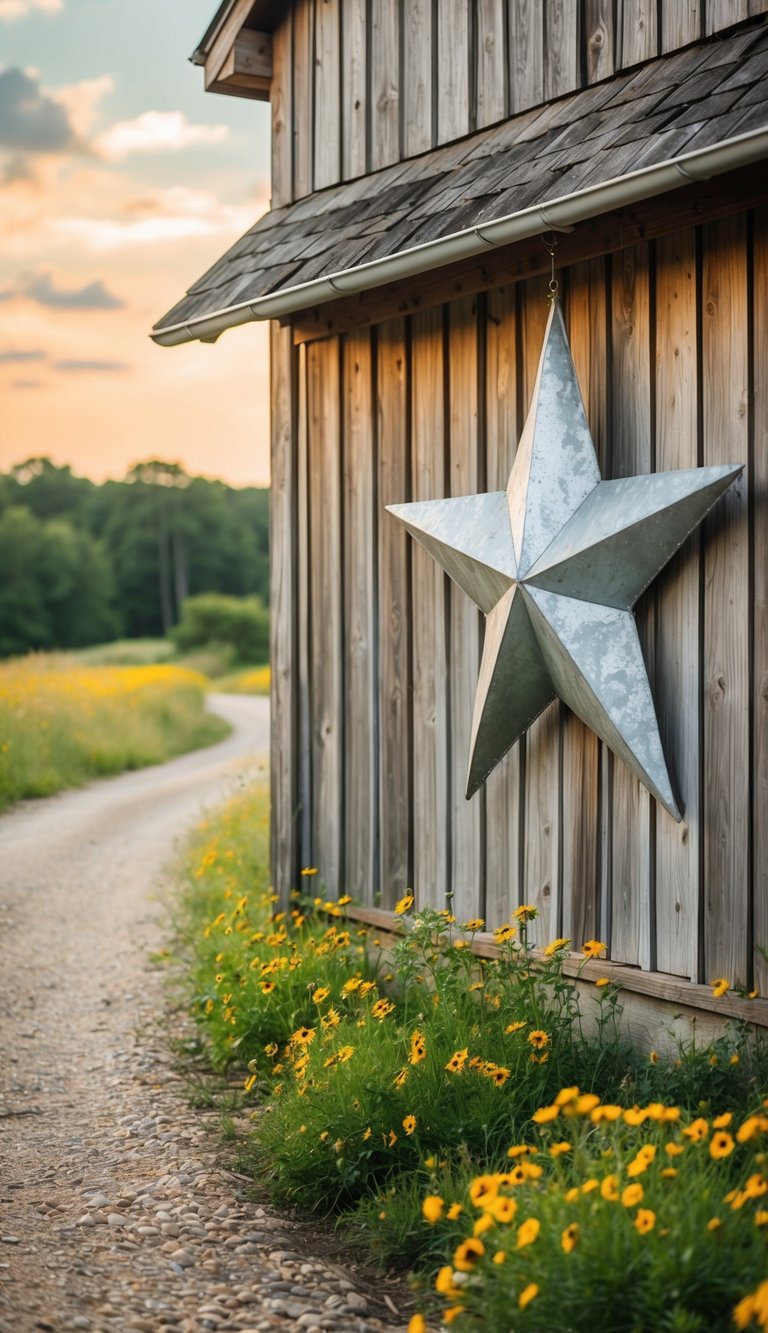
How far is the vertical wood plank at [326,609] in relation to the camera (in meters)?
5.60

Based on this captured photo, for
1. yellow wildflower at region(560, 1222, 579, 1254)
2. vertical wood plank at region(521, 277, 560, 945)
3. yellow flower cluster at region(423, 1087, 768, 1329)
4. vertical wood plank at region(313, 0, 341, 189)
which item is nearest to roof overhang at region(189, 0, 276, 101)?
vertical wood plank at region(313, 0, 341, 189)

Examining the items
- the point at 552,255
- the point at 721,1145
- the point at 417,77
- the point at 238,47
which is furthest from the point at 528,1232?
the point at 238,47

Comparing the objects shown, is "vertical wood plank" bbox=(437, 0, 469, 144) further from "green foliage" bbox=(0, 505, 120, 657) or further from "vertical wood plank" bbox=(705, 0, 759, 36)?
"green foliage" bbox=(0, 505, 120, 657)

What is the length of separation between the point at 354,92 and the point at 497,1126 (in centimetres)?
475

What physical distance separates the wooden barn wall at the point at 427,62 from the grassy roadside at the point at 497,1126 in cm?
329

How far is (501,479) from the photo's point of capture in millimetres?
4629

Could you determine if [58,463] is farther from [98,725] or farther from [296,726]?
[296,726]

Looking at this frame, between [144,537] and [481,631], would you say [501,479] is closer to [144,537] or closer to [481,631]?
[481,631]

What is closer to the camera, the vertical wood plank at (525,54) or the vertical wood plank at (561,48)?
the vertical wood plank at (561,48)

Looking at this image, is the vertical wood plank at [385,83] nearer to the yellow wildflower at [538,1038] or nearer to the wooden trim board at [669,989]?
the wooden trim board at [669,989]

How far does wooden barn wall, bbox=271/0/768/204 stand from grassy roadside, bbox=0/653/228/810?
26.2ft

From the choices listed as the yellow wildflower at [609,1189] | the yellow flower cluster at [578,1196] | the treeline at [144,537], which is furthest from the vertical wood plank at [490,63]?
the treeline at [144,537]

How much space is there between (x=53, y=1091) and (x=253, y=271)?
391cm

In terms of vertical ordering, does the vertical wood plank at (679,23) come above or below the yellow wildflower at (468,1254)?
above
